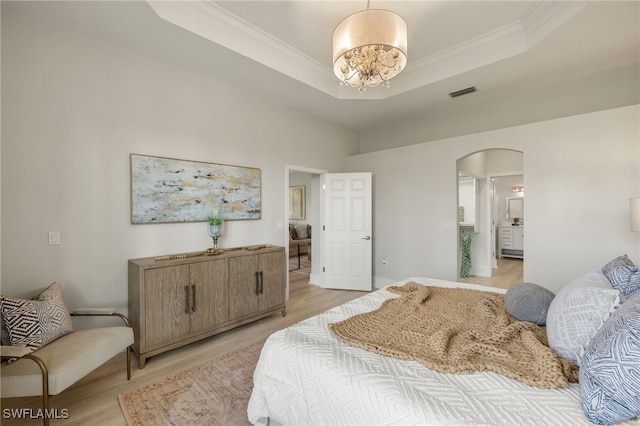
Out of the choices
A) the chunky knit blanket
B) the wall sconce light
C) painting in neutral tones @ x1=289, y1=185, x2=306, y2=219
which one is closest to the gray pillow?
the chunky knit blanket

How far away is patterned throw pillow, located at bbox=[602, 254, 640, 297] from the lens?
4.45ft

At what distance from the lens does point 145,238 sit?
2811 mm

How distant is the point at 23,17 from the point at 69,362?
265cm

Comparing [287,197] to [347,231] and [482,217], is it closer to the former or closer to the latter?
[347,231]

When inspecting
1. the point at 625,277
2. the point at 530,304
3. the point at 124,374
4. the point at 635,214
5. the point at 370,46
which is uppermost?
the point at 370,46

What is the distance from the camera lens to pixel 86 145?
2.47m

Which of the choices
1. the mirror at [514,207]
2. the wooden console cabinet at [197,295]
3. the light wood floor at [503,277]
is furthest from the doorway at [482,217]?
the wooden console cabinet at [197,295]

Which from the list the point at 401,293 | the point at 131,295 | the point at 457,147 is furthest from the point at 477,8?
the point at 131,295

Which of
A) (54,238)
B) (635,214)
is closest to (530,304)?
(635,214)

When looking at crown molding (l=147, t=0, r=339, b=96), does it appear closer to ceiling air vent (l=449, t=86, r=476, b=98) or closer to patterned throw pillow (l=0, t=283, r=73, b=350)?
ceiling air vent (l=449, t=86, r=476, b=98)

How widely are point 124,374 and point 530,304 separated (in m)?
3.05

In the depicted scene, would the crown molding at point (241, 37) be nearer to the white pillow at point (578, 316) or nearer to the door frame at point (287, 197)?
the door frame at point (287, 197)

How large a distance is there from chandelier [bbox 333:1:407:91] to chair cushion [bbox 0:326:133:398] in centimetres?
265

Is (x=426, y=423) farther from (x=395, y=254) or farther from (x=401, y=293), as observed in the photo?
(x=395, y=254)
